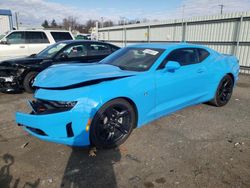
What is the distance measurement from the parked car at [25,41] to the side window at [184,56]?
7.33 m

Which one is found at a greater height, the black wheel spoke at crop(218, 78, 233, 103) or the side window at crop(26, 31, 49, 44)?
the side window at crop(26, 31, 49, 44)

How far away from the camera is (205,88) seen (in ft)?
15.1

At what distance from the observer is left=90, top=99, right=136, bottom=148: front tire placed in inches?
117

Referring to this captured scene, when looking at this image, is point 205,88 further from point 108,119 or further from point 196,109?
point 108,119

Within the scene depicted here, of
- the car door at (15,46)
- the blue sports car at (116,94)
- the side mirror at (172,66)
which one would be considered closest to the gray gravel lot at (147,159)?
the blue sports car at (116,94)

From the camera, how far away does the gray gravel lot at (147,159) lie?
2.57 metres

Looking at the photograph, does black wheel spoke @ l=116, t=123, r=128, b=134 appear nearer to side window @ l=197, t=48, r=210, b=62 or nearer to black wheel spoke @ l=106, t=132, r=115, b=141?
black wheel spoke @ l=106, t=132, r=115, b=141

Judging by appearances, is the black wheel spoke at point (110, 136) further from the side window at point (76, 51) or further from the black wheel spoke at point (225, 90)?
the side window at point (76, 51)

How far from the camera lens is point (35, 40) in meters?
9.85

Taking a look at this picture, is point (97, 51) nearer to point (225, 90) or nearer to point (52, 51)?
point (52, 51)

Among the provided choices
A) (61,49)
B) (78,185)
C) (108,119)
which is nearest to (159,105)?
(108,119)

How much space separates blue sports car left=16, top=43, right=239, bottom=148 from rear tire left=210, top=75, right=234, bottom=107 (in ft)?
1.77

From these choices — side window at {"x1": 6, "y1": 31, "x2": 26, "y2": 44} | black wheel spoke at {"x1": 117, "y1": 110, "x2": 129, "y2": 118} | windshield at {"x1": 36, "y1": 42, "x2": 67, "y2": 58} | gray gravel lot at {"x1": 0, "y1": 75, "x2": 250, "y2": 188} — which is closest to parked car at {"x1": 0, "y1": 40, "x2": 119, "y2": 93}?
windshield at {"x1": 36, "y1": 42, "x2": 67, "y2": 58}

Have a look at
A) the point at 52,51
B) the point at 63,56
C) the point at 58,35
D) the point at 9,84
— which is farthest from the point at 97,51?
the point at 58,35
